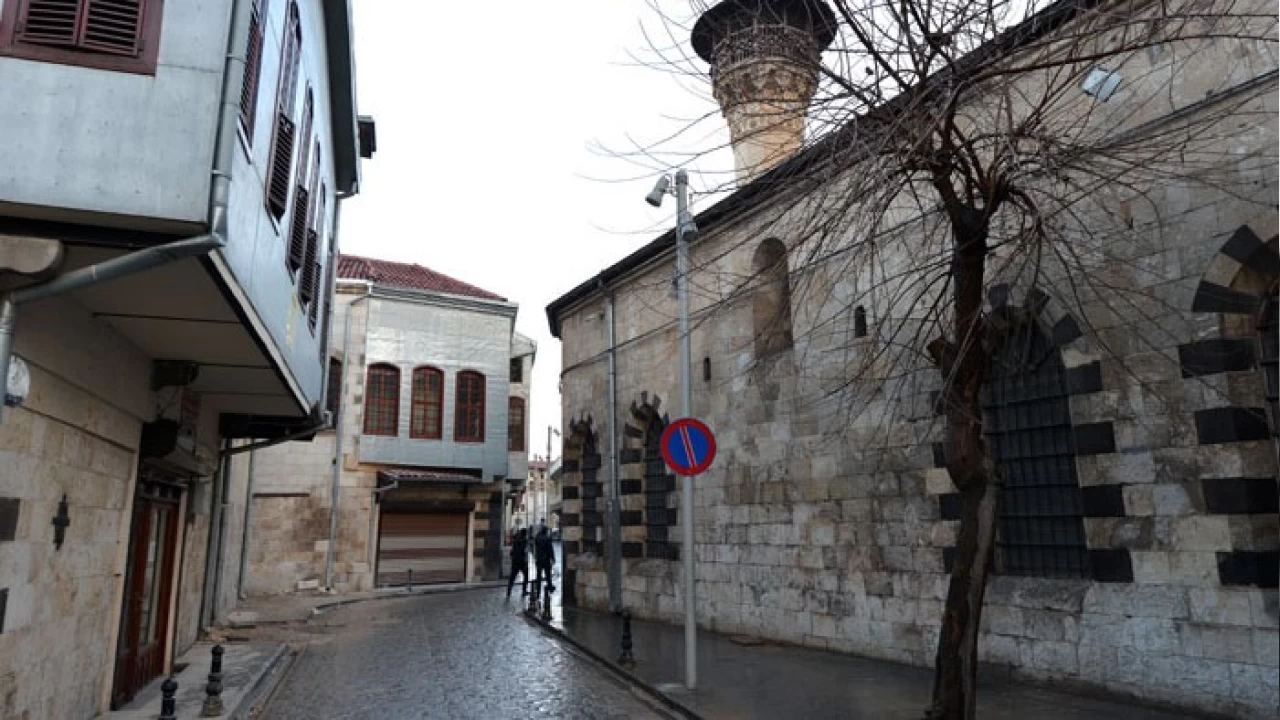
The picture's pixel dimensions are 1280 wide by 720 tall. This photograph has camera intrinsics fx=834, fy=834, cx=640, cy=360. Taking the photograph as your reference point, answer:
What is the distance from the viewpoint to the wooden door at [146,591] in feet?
28.1

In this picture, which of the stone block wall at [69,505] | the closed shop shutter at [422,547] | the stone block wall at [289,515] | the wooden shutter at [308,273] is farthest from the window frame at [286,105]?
the closed shop shutter at [422,547]

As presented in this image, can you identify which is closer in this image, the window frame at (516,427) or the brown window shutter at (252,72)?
the brown window shutter at (252,72)

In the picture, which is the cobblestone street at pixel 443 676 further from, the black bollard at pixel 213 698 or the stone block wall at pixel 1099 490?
the stone block wall at pixel 1099 490

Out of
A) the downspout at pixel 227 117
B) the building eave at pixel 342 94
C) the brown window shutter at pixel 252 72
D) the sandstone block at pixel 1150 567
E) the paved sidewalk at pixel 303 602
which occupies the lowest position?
the paved sidewalk at pixel 303 602

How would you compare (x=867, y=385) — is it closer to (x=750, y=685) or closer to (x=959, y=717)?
(x=750, y=685)

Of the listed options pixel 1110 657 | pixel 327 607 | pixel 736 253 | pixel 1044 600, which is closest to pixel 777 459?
pixel 736 253

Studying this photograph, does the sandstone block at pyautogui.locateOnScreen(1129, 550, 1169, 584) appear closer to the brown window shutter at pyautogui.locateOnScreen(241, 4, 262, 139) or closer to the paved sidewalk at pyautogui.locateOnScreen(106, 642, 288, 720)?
the brown window shutter at pyautogui.locateOnScreen(241, 4, 262, 139)

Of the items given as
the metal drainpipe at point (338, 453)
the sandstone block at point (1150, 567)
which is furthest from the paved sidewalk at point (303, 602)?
the sandstone block at point (1150, 567)

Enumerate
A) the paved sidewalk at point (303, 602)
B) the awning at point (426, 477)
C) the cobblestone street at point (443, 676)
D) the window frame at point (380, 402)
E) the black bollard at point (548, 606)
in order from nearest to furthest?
the cobblestone street at point (443, 676) < the black bollard at point (548, 606) < the paved sidewalk at point (303, 602) < the awning at point (426, 477) < the window frame at point (380, 402)

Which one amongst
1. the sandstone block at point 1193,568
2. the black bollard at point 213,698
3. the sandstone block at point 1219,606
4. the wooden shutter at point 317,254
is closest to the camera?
the sandstone block at point 1219,606

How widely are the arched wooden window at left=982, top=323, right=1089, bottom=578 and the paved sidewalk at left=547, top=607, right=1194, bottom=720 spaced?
52.9 inches

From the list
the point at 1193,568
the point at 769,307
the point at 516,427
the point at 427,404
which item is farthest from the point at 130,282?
the point at 516,427

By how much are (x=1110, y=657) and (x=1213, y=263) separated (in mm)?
3580

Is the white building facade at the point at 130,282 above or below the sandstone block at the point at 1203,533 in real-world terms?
above
